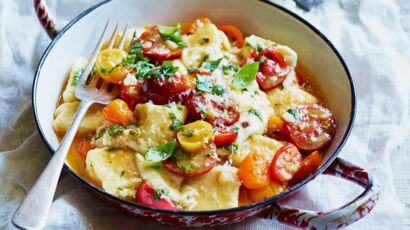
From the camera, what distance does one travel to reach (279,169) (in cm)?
274

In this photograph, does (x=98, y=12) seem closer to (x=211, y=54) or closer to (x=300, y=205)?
(x=211, y=54)

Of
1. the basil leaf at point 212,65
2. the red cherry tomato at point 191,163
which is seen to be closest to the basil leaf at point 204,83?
the basil leaf at point 212,65

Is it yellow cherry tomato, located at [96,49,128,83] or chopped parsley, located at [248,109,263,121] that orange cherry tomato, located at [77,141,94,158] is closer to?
yellow cherry tomato, located at [96,49,128,83]

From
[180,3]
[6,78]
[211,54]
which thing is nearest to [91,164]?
[211,54]

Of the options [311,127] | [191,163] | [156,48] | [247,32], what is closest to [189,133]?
[191,163]

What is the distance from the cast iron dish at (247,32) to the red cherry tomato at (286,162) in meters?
0.16

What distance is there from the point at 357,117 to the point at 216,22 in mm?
1145

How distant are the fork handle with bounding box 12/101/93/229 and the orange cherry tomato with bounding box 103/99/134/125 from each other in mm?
298

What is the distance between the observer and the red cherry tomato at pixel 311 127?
2.93 m

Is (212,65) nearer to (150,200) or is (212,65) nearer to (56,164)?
(150,200)

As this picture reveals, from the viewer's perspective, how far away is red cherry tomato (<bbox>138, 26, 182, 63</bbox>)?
10.8 feet

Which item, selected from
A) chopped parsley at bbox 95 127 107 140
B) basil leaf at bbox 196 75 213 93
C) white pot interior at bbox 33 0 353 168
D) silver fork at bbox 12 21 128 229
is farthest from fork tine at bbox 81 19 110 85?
basil leaf at bbox 196 75 213 93

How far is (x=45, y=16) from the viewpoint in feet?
10.8

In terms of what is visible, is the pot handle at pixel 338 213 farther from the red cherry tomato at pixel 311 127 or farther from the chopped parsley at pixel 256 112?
the chopped parsley at pixel 256 112
